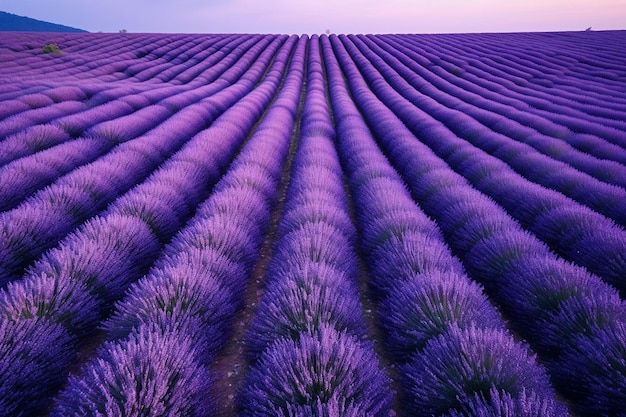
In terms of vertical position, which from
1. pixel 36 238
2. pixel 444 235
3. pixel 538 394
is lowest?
pixel 444 235

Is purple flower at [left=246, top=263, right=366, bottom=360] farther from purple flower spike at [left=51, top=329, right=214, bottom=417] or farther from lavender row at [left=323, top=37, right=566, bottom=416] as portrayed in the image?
purple flower spike at [left=51, top=329, right=214, bottom=417]

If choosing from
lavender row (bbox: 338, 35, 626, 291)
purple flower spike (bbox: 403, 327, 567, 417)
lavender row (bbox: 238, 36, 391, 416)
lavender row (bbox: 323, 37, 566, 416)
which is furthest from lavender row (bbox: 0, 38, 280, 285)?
lavender row (bbox: 338, 35, 626, 291)

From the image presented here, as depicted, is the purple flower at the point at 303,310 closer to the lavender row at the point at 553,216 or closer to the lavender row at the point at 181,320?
the lavender row at the point at 181,320

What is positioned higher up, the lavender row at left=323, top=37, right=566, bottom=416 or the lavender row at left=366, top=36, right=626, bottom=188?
the lavender row at left=323, top=37, right=566, bottom=416

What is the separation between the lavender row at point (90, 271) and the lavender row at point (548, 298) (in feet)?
6.54

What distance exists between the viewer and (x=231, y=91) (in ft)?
35.5

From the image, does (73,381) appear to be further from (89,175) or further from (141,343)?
(89,175)

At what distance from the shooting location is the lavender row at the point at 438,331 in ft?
4.60

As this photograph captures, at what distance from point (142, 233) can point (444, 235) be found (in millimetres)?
2621

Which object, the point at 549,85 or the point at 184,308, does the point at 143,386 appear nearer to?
the point at 184,308

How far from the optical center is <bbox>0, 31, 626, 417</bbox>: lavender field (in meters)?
1.47

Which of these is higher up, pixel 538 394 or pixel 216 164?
pixel 538 394

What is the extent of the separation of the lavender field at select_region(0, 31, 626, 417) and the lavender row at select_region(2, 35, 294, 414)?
0.01 meters

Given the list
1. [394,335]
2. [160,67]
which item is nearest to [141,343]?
[394,335]
